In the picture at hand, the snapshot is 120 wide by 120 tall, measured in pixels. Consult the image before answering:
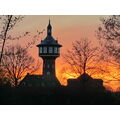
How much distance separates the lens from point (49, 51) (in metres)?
24.5

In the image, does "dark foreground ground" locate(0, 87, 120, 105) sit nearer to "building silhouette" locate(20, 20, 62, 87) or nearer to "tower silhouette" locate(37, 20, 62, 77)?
"building silhouette" locate(20, 20, 62, 87)

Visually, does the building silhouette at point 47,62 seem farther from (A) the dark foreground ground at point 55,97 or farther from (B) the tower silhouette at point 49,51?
(A) the dark foreground ground at point 55,97

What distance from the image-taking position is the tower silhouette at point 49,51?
1948 centimetres

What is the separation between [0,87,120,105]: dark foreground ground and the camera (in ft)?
60.1

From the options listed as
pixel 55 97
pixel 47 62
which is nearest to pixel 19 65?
pixel 47 62

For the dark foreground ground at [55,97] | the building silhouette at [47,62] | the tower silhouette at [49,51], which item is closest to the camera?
the dark foreground ground at [55,97]

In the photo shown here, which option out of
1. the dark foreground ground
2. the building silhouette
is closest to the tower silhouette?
the building silhouette

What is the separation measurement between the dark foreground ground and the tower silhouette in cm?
215

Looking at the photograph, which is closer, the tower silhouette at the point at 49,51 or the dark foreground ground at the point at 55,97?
the dark foreground ground at the point at 55,97

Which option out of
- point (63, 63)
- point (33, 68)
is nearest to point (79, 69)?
point (63, 63)

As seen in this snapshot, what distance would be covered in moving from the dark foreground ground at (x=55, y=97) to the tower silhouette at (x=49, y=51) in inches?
84.8

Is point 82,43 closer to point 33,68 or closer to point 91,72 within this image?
point 91,72

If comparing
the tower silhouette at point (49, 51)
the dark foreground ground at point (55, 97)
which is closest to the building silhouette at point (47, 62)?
the tower silhouette at point (49, 51)

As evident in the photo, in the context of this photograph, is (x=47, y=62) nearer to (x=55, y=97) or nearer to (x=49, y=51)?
(x=49, y=51)
